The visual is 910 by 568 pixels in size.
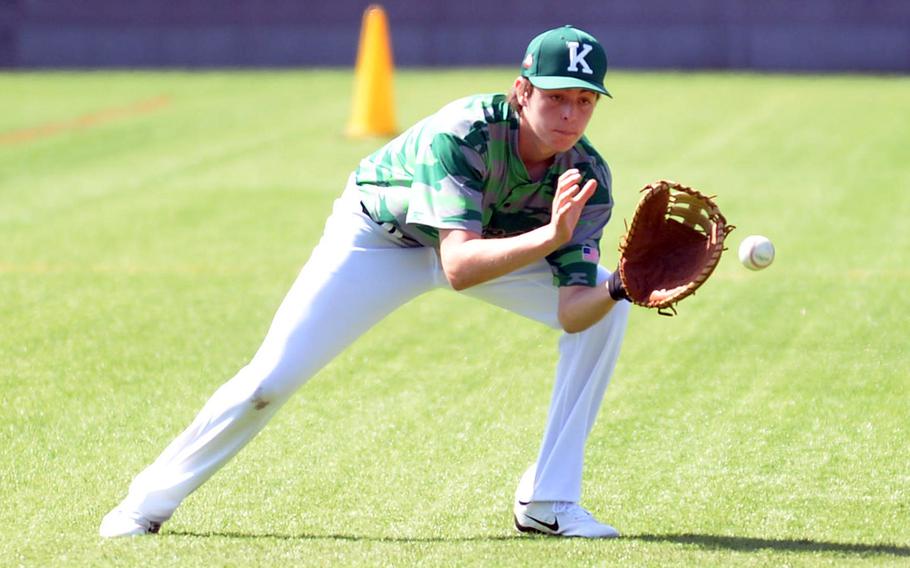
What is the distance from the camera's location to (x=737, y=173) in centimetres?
1521

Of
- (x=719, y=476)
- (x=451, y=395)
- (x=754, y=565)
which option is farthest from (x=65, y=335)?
(x=754, y=565)

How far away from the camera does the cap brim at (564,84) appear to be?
194 inches

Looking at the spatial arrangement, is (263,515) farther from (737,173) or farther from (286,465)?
(737,173)

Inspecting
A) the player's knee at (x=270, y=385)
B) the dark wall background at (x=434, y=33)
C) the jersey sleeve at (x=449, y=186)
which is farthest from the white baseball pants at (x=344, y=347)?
the dark wall background at (x=434, y=33)

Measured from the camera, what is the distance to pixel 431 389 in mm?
7680

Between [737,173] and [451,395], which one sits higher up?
[451,395]

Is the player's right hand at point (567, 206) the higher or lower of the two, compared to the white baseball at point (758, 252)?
higher

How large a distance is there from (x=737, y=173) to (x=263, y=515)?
34.1 ft

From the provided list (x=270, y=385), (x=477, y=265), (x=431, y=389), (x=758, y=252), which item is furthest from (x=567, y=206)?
(x=431, y=389)

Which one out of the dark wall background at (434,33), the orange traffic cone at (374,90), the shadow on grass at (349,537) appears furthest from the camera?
the dark wall background at (434,33)

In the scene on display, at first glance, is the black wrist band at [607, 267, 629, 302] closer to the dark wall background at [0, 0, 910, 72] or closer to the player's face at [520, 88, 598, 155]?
the player's face at [520, 88, 598, 155]

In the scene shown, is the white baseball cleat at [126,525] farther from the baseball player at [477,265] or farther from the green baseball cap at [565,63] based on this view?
the green baseball cap at [565,63]

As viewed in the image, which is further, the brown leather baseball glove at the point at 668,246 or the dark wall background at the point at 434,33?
the dark wall background at the point at 434,33

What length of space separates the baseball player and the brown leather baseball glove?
0.33ft
